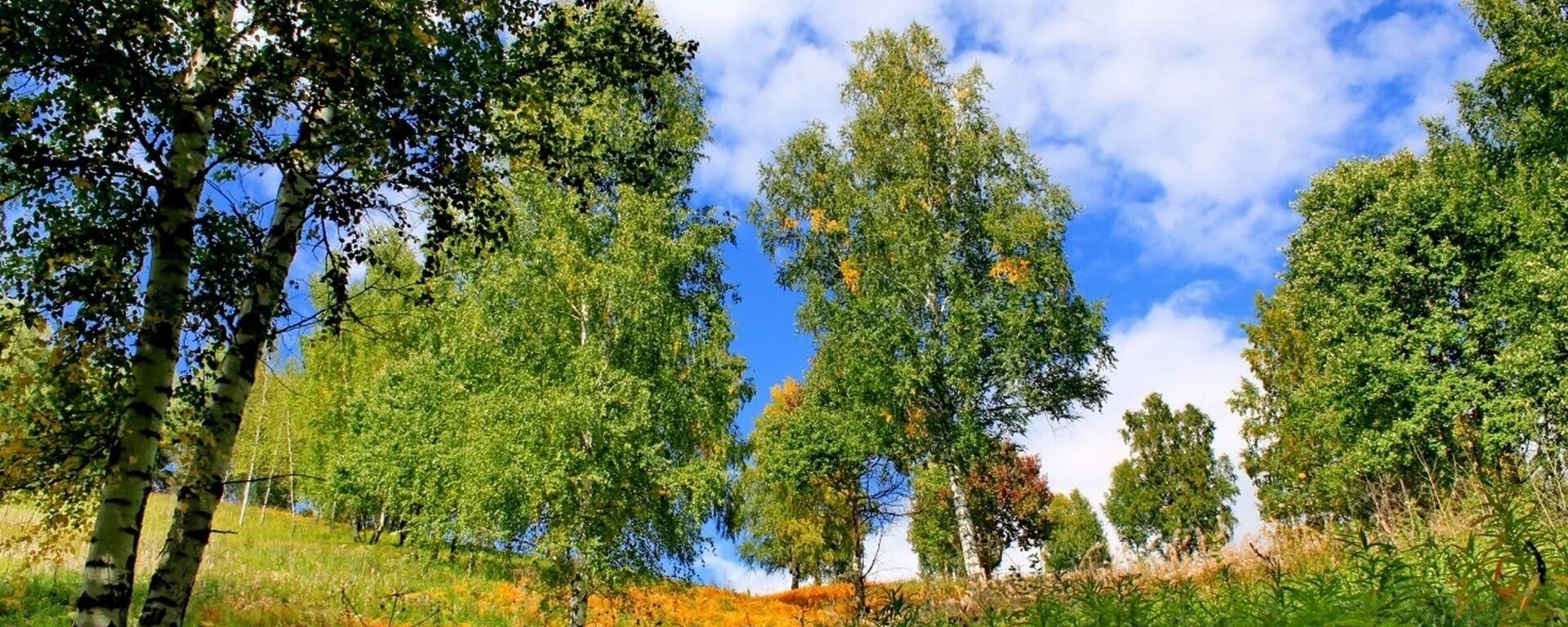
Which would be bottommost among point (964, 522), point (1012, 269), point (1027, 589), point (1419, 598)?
point (1027, 589)

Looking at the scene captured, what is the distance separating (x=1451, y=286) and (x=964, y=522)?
14.0 meters

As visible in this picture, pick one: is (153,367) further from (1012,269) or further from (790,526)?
(790,526)

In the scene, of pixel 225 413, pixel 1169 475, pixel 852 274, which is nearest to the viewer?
pixel 225 413

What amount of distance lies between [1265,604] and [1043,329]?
43.5ft

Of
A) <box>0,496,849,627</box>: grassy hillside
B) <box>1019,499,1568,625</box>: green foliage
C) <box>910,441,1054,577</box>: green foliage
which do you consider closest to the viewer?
<box>1019,499,1568,625</box>: green foliage

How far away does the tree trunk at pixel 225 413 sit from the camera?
5.41 meters

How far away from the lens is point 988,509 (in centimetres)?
3094

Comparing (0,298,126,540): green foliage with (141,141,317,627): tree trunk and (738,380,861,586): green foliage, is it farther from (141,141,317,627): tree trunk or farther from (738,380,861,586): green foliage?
(738,380,861,586): green foliage

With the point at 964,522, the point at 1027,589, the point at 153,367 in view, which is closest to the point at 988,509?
the point at 964,522

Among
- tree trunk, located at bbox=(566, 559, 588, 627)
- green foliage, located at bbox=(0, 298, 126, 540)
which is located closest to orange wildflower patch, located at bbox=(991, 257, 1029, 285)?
tree trunk, located at bbox=(566, 559, 588, 627)

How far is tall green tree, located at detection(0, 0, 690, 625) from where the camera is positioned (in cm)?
484

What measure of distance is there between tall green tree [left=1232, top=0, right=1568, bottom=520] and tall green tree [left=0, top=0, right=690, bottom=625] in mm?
17770

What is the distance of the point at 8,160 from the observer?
4973 millimetres

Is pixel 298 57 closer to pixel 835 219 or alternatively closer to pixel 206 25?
pixel 206 25
